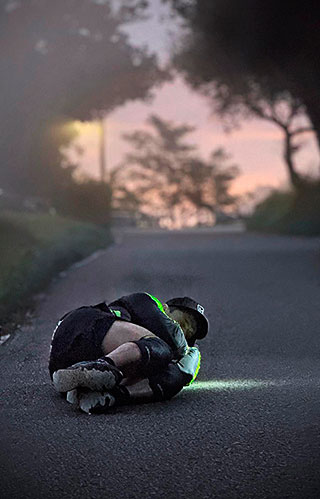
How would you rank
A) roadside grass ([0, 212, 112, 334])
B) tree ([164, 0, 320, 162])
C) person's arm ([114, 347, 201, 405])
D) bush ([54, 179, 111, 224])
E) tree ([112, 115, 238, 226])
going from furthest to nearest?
tree ([112, 115, 238, 226]), bush ([54, 179, 111, 224]), tree ([164, 0, 320, 162]), roadside grass ([0, 212, 112, 334]), person's arm ([114, 347, 201, 405])

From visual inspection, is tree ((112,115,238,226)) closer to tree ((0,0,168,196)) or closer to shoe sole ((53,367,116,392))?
tree ((0,0,168,196))

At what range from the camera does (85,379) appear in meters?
4.52

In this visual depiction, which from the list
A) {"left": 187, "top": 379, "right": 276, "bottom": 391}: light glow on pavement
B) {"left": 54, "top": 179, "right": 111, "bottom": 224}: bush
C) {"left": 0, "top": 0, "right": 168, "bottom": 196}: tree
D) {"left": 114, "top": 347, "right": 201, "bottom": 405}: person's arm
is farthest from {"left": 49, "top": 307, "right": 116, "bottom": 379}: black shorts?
{"left": 0, "top": 0, "right": 168, "bottom": 196}: tree

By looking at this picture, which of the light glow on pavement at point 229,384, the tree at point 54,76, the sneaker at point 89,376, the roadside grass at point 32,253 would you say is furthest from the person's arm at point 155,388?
the tree at point 54,76

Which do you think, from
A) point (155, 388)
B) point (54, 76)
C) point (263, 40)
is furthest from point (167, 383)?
point (54, 76)

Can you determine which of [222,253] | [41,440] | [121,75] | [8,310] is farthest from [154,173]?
[41,440]

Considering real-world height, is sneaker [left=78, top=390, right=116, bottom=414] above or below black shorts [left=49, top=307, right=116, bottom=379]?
below

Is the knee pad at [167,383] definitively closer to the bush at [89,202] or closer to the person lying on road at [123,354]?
the person lying on road at [123,354]

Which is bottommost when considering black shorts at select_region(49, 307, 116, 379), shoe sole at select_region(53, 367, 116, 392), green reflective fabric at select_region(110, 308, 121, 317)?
shoe sole at select_region(53, 367, 116, 392)

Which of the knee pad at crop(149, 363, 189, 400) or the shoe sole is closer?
the shoe sole

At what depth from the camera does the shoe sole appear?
4508 mm

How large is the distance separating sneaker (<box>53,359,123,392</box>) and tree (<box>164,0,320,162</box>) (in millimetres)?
17009

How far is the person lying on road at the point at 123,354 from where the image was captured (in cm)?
461

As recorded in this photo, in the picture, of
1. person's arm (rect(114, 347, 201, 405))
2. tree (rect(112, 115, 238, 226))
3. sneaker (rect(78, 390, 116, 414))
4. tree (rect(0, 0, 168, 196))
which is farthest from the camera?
tree (rect(112, 115, 238, 226))
